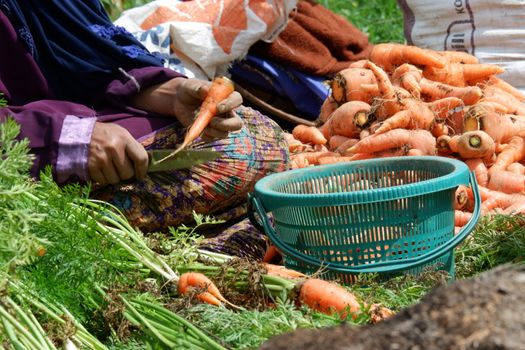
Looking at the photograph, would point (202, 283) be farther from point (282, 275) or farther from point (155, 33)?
point (155, 33)

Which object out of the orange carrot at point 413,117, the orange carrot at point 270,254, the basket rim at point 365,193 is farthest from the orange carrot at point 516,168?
the orange carrot at point 270,254

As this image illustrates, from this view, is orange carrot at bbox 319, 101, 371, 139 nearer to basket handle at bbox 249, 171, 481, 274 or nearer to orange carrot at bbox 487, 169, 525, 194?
orange carrot at bbox 487, 169, 525, 194

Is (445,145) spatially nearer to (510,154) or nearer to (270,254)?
(510,154)

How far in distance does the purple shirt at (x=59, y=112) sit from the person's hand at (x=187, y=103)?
0.03m

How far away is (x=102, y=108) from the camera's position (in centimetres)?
296

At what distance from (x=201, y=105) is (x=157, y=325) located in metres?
1.07

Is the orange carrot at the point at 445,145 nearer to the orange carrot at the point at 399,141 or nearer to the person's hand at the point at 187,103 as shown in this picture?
the orange carrot at the point at 399,141

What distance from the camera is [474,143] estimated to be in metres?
3.24

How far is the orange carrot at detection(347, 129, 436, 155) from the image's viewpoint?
3.31m

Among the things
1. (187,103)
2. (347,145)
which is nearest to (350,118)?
(347,145)

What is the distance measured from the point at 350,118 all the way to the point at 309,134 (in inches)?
8.4

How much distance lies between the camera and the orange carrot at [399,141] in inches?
130

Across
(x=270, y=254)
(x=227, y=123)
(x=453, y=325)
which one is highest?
(x=453, y=325)

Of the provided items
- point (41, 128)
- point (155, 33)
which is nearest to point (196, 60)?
point (155, 33)
